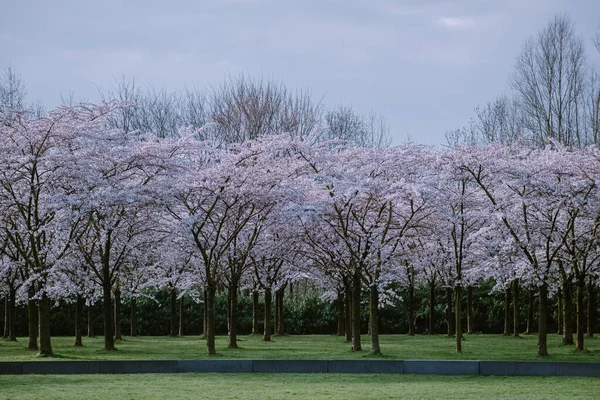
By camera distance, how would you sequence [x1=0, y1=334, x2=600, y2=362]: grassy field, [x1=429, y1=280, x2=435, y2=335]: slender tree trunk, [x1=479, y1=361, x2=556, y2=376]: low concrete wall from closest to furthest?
[x1=479, y1=361, x2=556, y2=376]: low concrete wall
[x1=0, y1=334, x2=600, y2=362]: grassy field
[x1=429, y1=280, x2=435, y2=335]: slender tree trunk

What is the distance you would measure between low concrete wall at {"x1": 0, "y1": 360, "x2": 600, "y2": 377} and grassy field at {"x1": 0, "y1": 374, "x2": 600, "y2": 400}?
56cm

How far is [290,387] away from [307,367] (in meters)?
3.17

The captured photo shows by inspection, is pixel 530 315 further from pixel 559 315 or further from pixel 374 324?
pixel 374 324

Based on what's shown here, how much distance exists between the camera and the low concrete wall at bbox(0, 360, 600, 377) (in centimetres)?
1855

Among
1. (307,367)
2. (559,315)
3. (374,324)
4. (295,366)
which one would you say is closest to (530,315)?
(559,315)

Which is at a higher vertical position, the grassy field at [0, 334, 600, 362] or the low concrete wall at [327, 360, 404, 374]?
the low concrete wall at [327, 360, 404, 374]

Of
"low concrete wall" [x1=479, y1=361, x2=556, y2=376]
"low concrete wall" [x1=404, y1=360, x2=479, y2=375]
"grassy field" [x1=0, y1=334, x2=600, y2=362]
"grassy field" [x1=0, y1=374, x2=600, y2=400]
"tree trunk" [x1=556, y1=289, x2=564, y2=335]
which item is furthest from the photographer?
"tree trunk" [x1=556, y1=289, x2=564, y2=335]

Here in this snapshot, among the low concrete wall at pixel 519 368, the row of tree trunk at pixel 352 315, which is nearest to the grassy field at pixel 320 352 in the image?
the row of tree trunk at pixel 352 315

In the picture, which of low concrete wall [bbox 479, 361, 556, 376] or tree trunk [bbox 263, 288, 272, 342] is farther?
tree trunk [bbox 263, 288, 272, 342]

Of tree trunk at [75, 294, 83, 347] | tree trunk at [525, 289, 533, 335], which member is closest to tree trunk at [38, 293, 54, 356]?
tree trunk at [75, 294, 83, 347]

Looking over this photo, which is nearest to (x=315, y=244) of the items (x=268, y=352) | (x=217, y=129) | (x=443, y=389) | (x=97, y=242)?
(x=268, y=352)

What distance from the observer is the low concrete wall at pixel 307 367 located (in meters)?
18.5

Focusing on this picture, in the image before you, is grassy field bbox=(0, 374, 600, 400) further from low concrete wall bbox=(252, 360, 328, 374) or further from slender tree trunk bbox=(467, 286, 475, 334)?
slender tree trunk bbox=(467, 286, 475, 334)

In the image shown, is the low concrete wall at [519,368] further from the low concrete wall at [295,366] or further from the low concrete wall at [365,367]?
the low concrete wall at [295,366]
